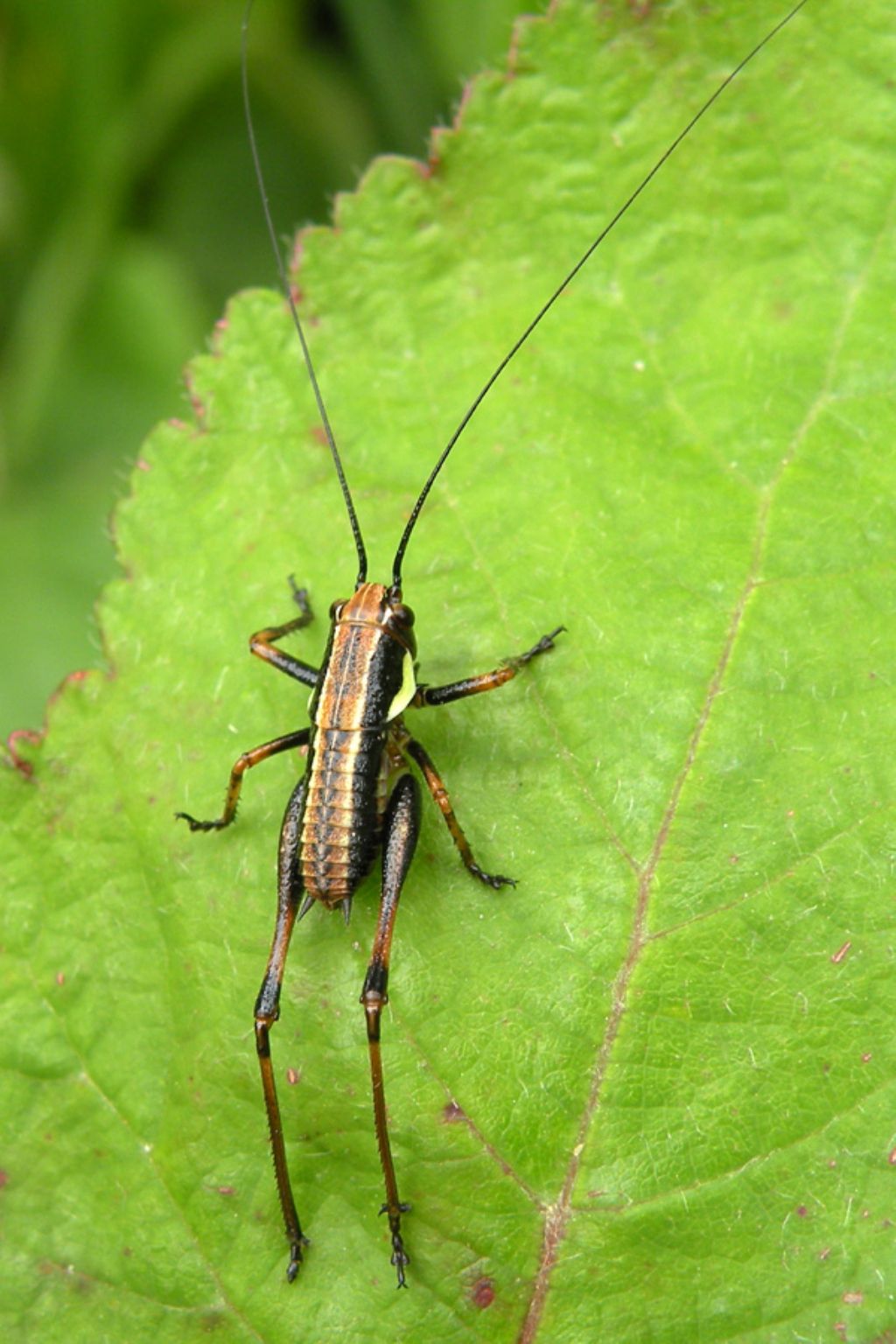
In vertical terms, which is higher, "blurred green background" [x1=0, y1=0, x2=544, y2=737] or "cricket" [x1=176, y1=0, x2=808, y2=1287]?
"blurred green background" [x1=0, y1=0, x2=544, y2=737]

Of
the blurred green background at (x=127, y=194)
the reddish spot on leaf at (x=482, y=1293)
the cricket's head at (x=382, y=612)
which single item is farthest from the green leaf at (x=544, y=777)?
the blurred green background at (x=127, y=194)

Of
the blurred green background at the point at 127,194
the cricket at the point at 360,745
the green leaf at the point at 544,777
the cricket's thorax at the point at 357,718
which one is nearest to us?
the green leaf at the point at 544,777

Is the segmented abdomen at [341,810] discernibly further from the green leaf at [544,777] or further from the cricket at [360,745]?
the green leaf at [544,777]

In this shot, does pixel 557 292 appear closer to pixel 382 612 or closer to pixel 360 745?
pixel 382 612

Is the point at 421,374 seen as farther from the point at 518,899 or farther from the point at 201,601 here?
the point at 518,899

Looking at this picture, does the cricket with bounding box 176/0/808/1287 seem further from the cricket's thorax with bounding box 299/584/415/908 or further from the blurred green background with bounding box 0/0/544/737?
the blurred green background with bounding box 0/0/544/737

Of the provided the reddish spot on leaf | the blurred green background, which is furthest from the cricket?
the blurred green background
